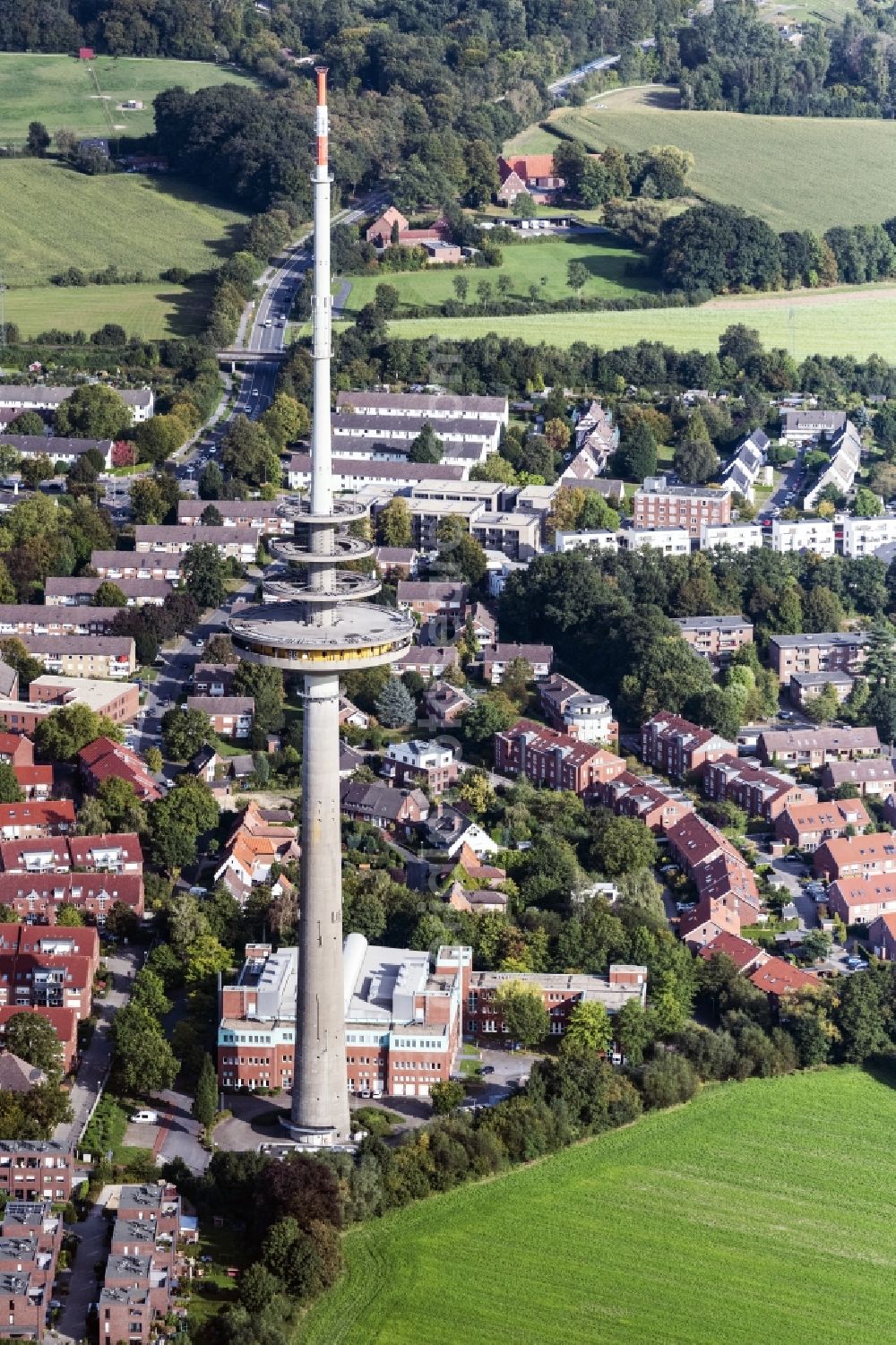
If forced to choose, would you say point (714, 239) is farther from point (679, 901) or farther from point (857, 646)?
point (679, 901)

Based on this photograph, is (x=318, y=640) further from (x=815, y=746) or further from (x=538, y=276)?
(x=538, y=276)

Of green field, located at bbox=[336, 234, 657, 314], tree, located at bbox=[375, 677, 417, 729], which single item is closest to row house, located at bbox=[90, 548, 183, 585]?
tree, located at bbox=[375, 677, 417, 729]

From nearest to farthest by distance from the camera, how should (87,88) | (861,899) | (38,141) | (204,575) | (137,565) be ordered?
1. (861,899)
2. (204,575)
3. (137,565)
4. (38,141)
5. (87,88)

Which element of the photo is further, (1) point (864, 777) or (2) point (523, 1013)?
(1) point (864, 777)

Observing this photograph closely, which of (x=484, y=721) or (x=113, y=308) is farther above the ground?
(x=113, y=308)

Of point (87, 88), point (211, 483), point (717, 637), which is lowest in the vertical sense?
point (717, 637)

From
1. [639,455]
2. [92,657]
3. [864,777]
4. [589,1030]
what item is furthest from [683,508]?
[589,1030]
